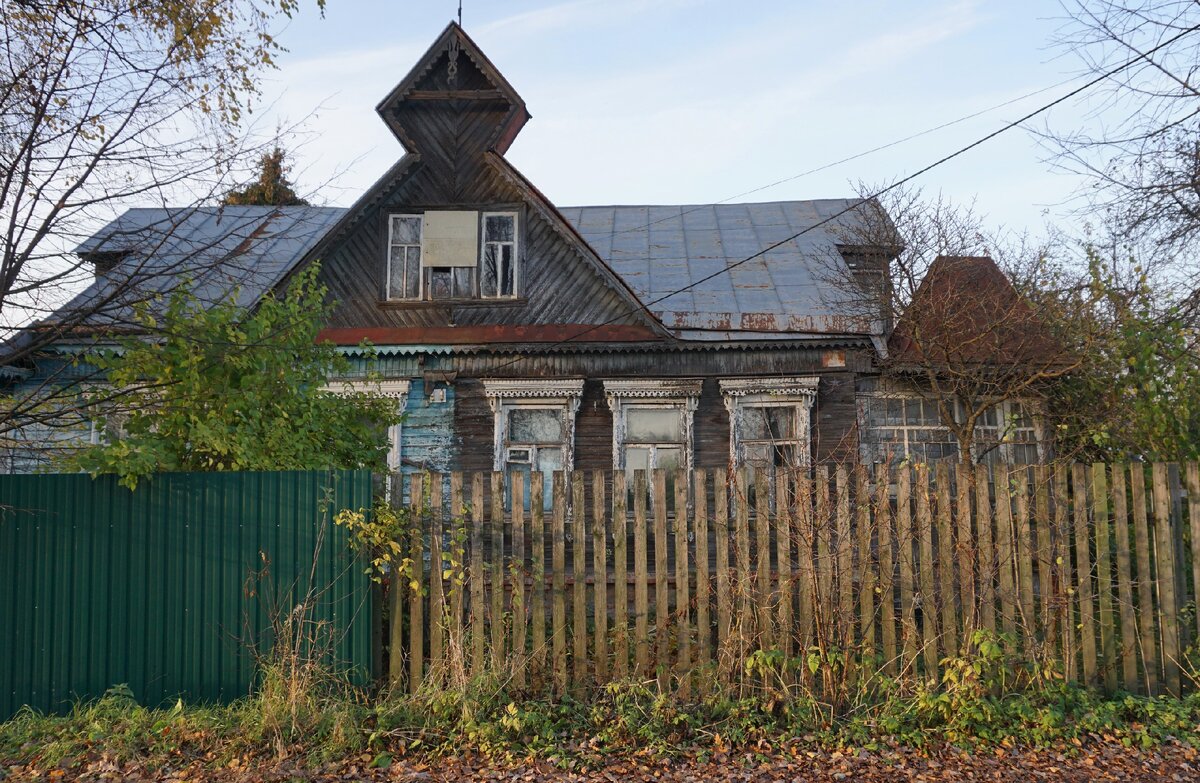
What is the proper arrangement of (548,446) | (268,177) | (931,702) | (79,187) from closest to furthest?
(931,702)
(79,187)
(268,177)
(548,446)

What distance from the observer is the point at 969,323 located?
39.2ft

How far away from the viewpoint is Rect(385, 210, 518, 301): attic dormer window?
13.2m

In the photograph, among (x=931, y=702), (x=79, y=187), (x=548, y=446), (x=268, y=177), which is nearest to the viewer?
(x=931, y=702)

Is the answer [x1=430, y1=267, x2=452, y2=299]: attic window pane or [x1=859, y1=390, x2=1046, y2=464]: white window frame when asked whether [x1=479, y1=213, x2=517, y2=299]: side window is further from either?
[x1=859, y1=390, x2=1046, y2=464]: white window frame

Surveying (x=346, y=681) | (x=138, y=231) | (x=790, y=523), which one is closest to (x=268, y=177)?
(x=138, y=231)

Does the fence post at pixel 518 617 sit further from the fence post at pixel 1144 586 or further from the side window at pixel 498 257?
the side window at pixel 498 257

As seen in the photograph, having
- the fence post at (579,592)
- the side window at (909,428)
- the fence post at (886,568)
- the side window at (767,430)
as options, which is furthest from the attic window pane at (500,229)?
the fence post at (886,568)

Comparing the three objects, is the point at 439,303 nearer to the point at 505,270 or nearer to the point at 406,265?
the point at 406,265

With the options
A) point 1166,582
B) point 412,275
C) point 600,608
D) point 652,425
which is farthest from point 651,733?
point 412,275

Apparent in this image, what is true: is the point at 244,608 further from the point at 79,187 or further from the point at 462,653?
the point at 79,187

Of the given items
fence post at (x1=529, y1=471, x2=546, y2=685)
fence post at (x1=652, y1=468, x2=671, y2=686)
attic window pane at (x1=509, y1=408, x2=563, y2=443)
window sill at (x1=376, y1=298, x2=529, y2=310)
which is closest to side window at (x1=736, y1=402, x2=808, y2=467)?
attic window pane at (x1=509, y1=408, x2=563, y2=443)

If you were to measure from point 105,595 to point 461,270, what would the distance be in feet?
26.3

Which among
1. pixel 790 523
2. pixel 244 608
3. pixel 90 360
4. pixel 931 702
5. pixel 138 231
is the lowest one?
pixel 931 702

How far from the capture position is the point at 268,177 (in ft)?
21.7
